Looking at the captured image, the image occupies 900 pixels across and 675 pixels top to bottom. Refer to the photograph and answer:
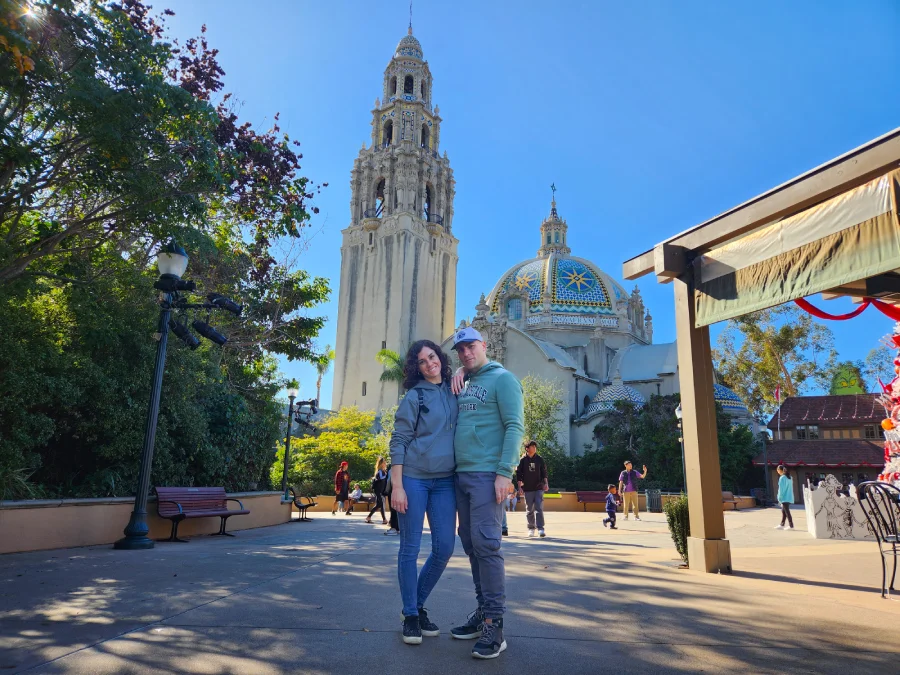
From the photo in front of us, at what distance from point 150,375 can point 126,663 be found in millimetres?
8189

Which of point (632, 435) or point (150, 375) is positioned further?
point (632, 435)

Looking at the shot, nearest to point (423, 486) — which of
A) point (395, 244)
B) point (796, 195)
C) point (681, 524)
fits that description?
point (681, 524)

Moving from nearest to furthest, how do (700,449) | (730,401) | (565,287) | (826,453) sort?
(700,449), (826,453), (730,401), (565,287)

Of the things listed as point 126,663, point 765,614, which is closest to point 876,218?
point 765,614

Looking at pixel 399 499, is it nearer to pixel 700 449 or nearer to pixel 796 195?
pixel 700 449

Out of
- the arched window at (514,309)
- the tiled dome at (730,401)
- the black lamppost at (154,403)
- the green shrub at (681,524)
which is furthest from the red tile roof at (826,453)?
the black lamppost at (154,403)

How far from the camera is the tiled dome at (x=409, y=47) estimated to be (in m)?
59.2

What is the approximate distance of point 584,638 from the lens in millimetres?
3463

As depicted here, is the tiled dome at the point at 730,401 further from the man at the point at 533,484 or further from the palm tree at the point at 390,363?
the man at the point at 533,484

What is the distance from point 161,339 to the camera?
8555 millimetres

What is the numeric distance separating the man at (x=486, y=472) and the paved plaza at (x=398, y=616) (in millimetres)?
264

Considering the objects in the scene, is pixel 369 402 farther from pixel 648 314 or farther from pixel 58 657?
pixel 58 657

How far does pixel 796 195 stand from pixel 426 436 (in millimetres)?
4023

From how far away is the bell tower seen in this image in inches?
2015
